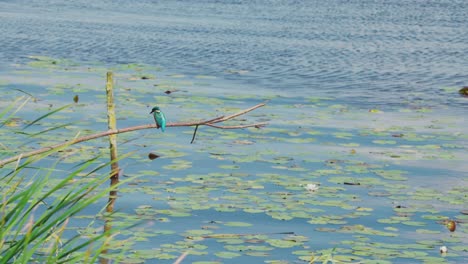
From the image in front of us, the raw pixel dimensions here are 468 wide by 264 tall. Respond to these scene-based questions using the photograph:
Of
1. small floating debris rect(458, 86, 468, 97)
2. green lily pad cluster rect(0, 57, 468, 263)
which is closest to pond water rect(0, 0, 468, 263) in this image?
green lily pad cluster rect(0, 57, 468, 263)

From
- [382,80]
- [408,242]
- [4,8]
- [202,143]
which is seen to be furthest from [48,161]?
[4,8]

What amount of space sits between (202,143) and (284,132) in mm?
1488

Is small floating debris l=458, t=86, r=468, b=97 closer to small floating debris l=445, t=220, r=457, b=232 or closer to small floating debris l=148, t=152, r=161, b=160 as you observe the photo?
small floating debris l=148, t=152, r=161, b=160

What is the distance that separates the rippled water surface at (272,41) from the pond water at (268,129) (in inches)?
3.1

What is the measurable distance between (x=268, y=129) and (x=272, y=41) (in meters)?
13.7

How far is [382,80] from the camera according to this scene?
21.8 metres

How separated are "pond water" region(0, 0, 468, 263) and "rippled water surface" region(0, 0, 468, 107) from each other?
0.08 metres

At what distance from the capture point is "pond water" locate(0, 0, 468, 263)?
987 cm

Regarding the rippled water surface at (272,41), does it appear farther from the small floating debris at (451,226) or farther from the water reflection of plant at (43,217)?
the water reflection of plant at (43,217)

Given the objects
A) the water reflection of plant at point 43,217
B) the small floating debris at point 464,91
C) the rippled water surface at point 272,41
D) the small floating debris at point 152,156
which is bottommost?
the water reflection of plant at point 43,217

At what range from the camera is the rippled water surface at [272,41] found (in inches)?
859

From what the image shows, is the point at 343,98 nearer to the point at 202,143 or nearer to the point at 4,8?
the point at 202,143

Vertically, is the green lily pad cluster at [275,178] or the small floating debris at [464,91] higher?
the small floating debris at [464,91]

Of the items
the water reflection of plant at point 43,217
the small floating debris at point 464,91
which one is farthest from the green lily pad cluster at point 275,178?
the small floating debris at point 464,91
